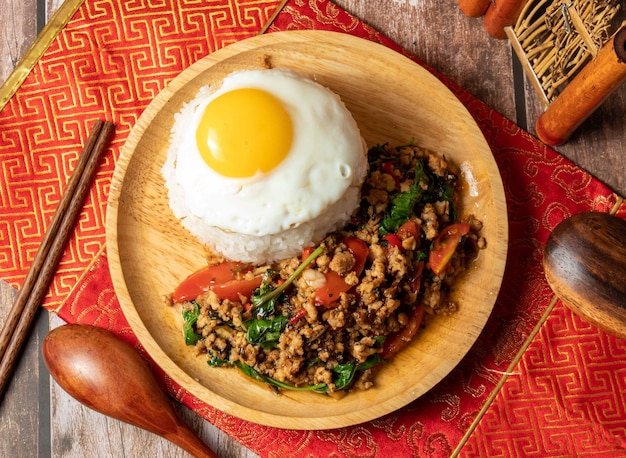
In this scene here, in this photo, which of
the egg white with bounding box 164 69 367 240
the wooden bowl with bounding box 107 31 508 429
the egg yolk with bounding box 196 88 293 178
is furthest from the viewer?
the wooden bowl with bounding box 107 31 508 429

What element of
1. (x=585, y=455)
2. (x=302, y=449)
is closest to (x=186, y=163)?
(x=302, y=449)

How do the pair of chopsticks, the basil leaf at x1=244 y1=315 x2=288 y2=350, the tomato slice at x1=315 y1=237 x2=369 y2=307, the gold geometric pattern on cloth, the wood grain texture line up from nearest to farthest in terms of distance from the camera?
the tomato slice at x1=315 y1=237 x2=369 y2=307 < the basil leaf at x1=244 y1=315 x2=288 y2=350 < the pair of chopsticks < the gold geometric pattern on cloth < the wood grain texture

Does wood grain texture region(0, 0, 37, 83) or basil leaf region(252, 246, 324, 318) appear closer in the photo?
basil leaf region(252, 246, 324, 318)

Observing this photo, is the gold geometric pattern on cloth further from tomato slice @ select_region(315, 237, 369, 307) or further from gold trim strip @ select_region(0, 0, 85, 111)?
tomato slice @ select_region(315, 237, 369, 307)

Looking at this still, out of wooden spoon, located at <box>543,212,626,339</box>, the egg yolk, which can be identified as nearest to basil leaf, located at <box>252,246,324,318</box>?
the egg yolk

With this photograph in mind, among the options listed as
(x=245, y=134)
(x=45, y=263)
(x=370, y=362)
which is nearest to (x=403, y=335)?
(x=370, y=362)

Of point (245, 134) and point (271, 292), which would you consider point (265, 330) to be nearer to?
point (271, 292)
